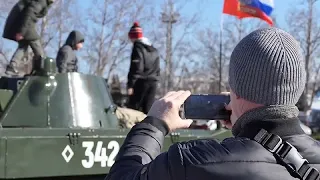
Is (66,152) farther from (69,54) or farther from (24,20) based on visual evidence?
(24,20)

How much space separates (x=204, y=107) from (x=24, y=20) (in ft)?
20.4

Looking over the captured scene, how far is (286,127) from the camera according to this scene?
175cm

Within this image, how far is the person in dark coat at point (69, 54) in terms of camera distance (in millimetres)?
7590

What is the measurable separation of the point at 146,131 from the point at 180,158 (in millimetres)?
290

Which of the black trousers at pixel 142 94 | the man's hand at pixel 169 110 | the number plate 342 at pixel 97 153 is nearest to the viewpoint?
the man's hand at pixel 169 110

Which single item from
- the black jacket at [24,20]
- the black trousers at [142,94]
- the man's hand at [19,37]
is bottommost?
the black trousers at [142,94]

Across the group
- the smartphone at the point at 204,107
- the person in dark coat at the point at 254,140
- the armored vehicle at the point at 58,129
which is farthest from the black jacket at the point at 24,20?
the person in dark coat at the point at 254,140

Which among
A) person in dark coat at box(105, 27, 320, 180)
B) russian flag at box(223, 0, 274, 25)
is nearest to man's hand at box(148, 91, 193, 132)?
person in dark coat at box(105, 27, 320, 180)

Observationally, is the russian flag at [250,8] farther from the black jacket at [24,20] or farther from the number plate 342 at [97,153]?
the number plate 342 at [97,153]

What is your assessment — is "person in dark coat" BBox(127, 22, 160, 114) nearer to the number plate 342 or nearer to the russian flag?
the russian flag

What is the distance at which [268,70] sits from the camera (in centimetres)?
174

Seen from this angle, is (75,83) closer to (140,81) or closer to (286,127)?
(140,81)

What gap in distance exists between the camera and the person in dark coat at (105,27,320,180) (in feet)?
5.39

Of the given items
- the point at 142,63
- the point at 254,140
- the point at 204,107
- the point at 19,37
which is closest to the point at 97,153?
the point at 19,37
